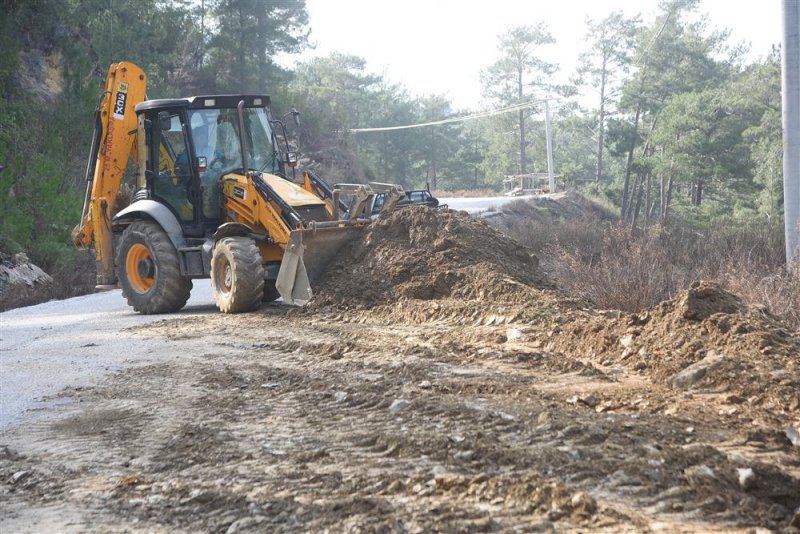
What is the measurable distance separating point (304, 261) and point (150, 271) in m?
2.50

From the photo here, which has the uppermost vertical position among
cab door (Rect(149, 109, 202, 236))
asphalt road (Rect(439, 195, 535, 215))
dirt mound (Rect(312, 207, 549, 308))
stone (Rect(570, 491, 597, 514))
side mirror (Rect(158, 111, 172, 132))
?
side mirror (Rect(158, 111, 172, 132))

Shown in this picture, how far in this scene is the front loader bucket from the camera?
1158 centimetres

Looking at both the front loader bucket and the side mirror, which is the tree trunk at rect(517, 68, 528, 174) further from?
the front loader bucket

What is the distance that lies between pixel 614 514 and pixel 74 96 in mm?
22754

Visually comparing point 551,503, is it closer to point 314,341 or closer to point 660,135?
point 314,341

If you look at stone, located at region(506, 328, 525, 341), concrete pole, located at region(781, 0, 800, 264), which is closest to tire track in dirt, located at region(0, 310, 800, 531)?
stone, located at region(506, 328, 525, 341)

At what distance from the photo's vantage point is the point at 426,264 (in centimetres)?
1158

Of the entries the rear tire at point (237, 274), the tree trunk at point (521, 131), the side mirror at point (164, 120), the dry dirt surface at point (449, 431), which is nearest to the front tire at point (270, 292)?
the rear tire at point (237, 274)

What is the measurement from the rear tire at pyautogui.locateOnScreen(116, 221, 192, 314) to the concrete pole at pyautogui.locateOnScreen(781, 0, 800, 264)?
26.2 ft

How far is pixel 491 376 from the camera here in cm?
714

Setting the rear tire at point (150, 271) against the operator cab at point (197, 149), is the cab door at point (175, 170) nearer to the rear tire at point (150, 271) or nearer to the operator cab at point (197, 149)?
the operator cab at point (197, 149)

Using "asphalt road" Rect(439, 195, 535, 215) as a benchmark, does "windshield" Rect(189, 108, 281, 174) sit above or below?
above

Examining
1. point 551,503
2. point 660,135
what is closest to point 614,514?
point 551,503

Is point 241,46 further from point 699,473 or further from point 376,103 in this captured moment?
point 699,473
